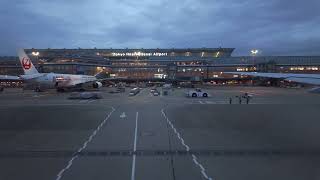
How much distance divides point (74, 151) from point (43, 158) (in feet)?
6.82

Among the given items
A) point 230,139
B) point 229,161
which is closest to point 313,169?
point 229,161

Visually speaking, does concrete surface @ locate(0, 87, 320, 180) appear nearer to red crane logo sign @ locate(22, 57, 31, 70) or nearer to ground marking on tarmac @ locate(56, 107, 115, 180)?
ground marking on tarmac @ locate(56, 107, 115, 180)

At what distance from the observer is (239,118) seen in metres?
35.1

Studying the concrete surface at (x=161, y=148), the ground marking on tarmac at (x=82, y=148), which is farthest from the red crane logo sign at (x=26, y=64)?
the ground marking on tarmac at (x=82, y=148)

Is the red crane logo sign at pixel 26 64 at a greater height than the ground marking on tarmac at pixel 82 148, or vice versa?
the red crane logo sign at pixel 26 64

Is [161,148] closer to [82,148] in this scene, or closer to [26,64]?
[82,148]

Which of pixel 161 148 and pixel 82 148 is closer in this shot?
pixel 161 148

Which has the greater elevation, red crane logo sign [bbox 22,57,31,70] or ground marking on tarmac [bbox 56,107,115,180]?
red crane logo sign [bbox 22,57,31,70]

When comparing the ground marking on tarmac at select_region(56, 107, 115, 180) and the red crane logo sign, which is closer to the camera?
the ground marking on tarmac at select_region(56, 107, 115, 180)

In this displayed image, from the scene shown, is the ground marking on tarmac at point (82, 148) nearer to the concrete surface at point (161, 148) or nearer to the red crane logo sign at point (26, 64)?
the concrete surface at point (161, 148)

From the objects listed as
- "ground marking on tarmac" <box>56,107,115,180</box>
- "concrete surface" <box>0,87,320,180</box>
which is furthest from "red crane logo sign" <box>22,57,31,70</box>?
"ground marking on tarmac" <box>56,107,115,180</box>

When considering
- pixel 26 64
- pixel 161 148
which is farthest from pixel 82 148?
pixel 26 64

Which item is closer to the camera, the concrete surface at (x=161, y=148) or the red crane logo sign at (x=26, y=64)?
the concrete surface at (x=161, y=148)

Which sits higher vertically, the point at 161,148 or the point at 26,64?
the point at 26,64
